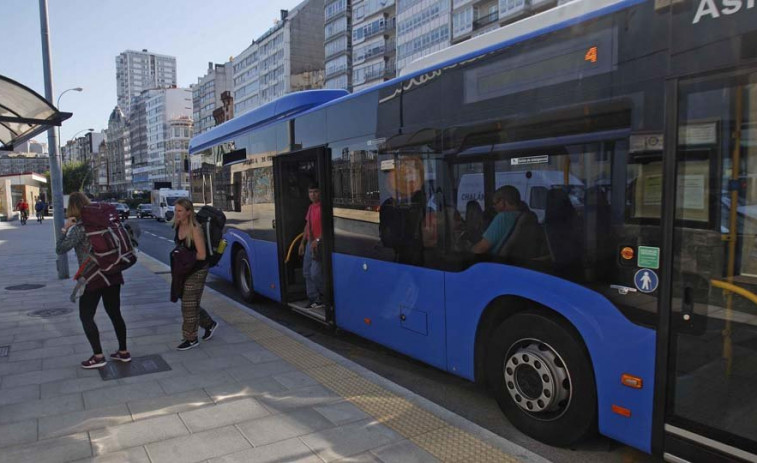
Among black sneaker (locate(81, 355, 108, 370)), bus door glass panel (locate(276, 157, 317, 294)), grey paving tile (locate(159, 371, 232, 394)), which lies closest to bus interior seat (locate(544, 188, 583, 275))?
grey paving tile (locate(159, 371, 232, 394))

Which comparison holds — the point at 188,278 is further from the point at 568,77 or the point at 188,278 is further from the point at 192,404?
the point at 568,77

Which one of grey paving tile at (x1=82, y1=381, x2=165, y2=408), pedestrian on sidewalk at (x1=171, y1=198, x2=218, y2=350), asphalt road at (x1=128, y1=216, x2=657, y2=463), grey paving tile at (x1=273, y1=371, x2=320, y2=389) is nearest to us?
asphalt road at (x1=128, y1=216, x2=657, y2=463)

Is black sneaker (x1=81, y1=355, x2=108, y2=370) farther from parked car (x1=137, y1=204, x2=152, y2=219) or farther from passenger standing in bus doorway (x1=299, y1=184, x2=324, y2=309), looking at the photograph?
parked car (x1=137, y1=204, x2=152, y2=219)

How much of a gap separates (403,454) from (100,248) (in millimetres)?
3596

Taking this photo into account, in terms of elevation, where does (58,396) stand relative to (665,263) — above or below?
below

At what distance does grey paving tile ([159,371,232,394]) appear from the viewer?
4.68m

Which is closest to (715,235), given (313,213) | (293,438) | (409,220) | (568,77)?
(568,77)

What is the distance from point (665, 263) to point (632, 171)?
22.7 inches

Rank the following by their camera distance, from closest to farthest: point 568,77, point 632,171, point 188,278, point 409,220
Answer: point 632,171 → point 568,77 → point 409,220 → point 188,278

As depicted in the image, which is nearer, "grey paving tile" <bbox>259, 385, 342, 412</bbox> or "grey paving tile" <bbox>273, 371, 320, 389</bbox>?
"grey paving tile" <bbox>259, 385, 342, 412</bbox>

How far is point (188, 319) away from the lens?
597 centimetres

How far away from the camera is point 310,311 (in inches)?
279

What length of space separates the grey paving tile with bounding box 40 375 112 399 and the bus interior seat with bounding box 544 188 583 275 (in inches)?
162

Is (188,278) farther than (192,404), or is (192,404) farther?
(188,278)
